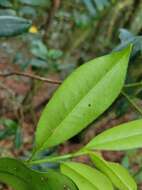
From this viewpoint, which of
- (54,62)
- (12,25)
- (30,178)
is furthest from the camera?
(54,62)

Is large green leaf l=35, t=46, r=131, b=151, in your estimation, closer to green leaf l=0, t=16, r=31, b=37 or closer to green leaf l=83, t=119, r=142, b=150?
green leaf l=83, t=119, r=142, b=150

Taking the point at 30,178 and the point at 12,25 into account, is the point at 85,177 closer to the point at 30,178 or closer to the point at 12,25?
the point at 30,178

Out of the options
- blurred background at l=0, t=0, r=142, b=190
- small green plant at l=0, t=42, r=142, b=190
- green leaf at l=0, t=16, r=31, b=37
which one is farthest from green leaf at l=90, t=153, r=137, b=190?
green leaf at l=0, t=16, r=31, b=37

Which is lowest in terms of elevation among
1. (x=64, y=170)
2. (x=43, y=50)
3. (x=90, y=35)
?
(x=90, y=35)

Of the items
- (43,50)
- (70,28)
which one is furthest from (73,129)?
(70,28)

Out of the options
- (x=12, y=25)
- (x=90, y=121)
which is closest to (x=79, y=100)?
(x=90, y=121)

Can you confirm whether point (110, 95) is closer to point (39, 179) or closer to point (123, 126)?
point (123, 126)

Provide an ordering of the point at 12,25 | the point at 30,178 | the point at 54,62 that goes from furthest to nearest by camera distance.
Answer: the point at 54,62 → the point at 12,25 → the point at 30,178
